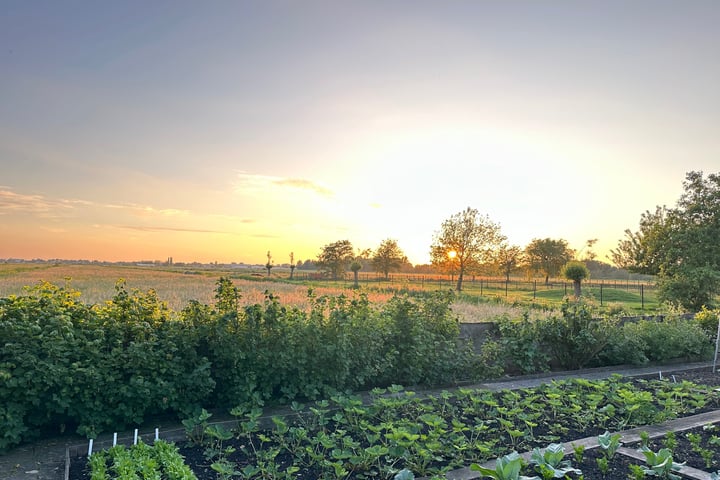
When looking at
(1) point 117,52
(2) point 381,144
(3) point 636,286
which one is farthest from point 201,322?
(3) point 636,286

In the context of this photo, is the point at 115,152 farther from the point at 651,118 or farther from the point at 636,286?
the point at 636,286

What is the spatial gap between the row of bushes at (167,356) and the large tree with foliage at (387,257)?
46.8 m

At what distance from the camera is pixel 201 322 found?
4.11 m

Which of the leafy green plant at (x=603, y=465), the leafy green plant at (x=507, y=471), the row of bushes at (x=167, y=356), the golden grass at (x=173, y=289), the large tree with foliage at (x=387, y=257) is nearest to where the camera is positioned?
the leafy green plant at (x=507, y=471)

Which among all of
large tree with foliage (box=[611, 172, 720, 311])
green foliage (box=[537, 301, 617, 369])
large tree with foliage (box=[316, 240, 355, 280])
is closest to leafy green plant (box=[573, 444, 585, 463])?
green foliage (box=[537, 301, 617, 369])

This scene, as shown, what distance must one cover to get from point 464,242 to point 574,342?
31809 millimetres

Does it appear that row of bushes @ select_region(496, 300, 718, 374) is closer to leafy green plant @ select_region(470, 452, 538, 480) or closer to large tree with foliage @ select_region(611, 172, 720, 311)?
leafy green plant @ select_region(470, 452, 538, 480)

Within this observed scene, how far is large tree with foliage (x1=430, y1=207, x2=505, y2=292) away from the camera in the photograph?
123 feet

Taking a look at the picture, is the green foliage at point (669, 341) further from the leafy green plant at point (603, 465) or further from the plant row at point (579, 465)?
the leafy green plant at point (603, 465)

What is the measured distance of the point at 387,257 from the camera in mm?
51938

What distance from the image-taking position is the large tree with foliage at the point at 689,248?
664 inches

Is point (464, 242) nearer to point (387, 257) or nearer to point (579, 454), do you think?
point (387, 257)

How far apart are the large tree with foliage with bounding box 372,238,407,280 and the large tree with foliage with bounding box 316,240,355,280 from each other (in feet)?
13.4

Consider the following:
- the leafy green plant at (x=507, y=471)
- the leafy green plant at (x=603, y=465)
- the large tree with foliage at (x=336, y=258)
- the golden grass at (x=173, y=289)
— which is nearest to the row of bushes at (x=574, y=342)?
the golden grass at (x=173, y=289)
